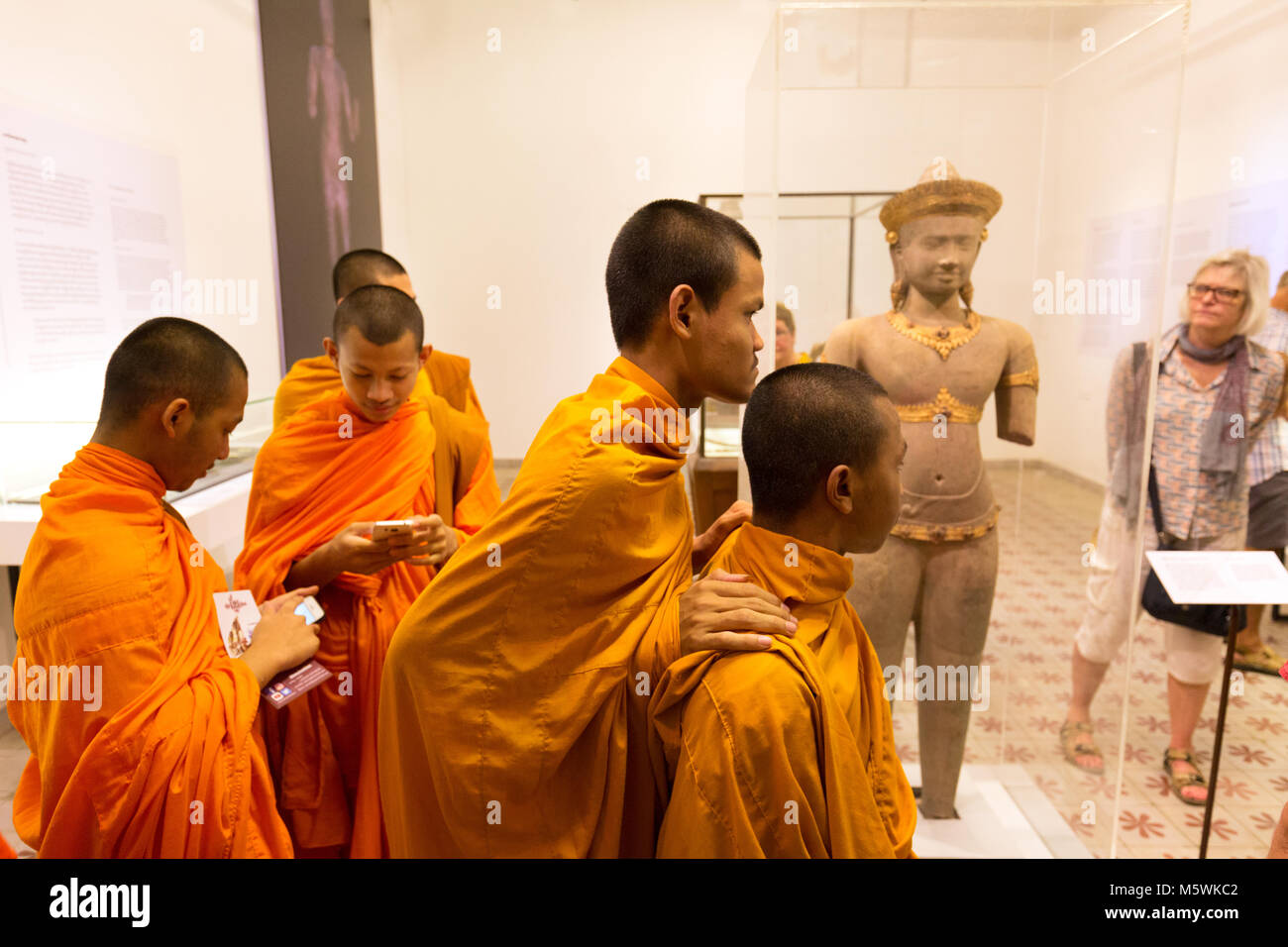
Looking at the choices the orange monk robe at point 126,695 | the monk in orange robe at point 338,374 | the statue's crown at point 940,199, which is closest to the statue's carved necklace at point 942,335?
the statue's crown at point 940,199

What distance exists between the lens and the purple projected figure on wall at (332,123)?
5316 mm

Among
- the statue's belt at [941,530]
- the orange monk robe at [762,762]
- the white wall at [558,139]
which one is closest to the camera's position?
the orange monk robe at [762,762]

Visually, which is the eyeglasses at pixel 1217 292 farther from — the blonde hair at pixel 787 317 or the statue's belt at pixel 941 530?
the blonde hair at pixel 787 317

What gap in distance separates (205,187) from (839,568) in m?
4.78

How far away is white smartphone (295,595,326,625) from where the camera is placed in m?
1.93

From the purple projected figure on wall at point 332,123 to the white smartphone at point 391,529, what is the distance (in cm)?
426

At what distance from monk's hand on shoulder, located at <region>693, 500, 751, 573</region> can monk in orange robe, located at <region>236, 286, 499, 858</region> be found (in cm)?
66

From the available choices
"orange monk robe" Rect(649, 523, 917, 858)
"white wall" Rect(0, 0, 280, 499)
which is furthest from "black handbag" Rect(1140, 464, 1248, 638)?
"white wall" Rect(0, 0, 280, 499)

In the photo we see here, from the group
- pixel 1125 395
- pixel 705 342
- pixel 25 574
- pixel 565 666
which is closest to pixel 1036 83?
pixel 1125 395

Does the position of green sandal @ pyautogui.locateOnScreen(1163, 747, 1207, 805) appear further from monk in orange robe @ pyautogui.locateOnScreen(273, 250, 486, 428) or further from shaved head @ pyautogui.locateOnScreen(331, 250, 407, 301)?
shaved head @ pyautogui.locateOnScreen(331, 250, 407, 301)

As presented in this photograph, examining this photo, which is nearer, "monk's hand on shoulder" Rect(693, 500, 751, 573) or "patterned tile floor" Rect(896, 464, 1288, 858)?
"monk's hand on shoulder" Rect(693, 500, 751, 573)

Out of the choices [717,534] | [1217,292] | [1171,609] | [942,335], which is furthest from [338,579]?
[1217,292]

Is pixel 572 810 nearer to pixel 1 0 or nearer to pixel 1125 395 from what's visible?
pixel 1125 395

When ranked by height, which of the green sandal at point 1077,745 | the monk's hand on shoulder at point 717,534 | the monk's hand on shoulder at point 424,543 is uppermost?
the monk's hand on shoulder at point 717,534
